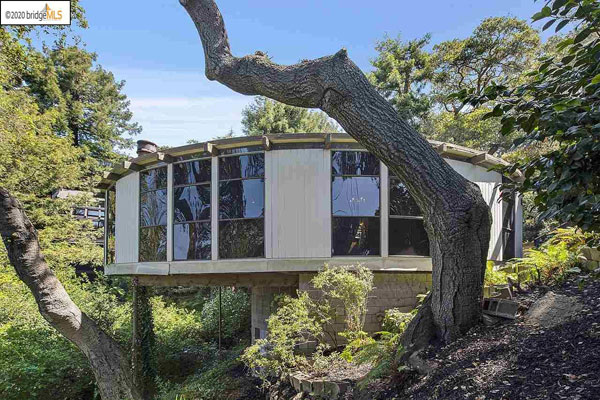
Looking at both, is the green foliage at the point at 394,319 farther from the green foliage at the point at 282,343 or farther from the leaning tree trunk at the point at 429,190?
the leaning tree trunk at the point at 429,190

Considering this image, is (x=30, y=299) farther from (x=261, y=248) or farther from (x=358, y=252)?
(x=358, y=252)

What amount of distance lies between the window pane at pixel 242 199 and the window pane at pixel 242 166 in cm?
13

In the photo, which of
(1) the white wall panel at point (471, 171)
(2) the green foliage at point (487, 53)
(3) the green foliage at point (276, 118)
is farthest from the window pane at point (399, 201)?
(3) the green foliage at point (276, 118)

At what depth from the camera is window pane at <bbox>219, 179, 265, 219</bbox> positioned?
699 centimetres

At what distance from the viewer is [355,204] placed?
686 cm

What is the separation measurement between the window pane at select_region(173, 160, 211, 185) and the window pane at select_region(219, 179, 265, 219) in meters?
0.45

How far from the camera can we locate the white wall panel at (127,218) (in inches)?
325

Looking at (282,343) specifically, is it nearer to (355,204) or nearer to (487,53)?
(355,204)

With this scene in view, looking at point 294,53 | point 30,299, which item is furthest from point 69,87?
point 294,53

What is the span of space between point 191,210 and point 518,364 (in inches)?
235

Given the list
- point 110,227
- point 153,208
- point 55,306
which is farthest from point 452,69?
point 55,306

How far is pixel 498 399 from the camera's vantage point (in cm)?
265

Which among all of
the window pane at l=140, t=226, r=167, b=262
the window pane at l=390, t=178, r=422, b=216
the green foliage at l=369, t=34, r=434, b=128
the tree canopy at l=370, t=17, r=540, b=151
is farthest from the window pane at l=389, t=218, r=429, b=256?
the green foliage at l=369, t=34, r=434, b=128

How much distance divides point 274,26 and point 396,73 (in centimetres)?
862
